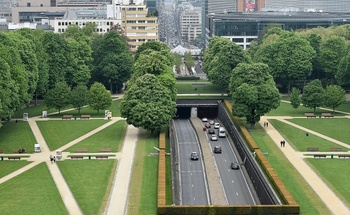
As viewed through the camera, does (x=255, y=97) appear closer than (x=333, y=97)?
Yes

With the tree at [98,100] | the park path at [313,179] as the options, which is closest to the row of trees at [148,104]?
the tree at [98,100]

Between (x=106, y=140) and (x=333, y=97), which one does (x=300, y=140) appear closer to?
(x=333, y=97)

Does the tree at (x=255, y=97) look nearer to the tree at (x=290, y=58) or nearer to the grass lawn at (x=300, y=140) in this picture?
the grass lawn at (x=300, y=140)

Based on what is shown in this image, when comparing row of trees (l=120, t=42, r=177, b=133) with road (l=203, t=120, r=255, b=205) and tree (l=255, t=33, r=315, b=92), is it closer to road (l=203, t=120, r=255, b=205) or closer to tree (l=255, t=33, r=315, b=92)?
road (l=203, t=120, r=255, b=205)

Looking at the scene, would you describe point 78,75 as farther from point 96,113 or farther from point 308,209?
point 308,209

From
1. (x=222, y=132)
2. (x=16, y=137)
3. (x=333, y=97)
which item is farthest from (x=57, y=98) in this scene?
(x=333, y=97)

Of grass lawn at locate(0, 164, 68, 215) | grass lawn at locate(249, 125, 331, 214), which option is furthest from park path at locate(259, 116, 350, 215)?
grass lawn at locate(0, 164, 68, 215)

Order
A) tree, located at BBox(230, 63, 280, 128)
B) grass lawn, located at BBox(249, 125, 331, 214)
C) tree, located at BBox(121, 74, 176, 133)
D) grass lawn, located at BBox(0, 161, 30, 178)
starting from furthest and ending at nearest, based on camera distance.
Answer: tree, located at BBox(230, 63, 280, 128) → tree, located at BBox(121, 74, 176, 133) → grass lawn, located at BBox(0, 161, 30, 178) → grass lawn, located at BBox(249, 125, 331, 214)
